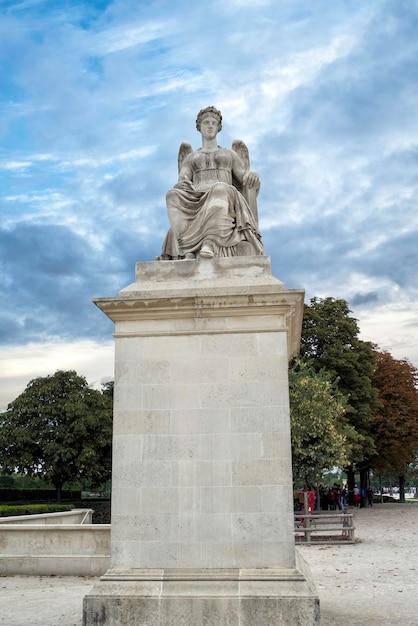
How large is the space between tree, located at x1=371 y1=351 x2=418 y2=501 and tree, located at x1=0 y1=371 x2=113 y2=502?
20.2m

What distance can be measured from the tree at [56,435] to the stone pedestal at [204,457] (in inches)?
1301

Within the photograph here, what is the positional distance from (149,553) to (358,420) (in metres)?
37.2

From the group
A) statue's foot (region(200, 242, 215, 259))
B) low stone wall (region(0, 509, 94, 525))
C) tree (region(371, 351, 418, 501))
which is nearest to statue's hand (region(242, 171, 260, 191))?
statue's foot (region(200, 242, 215, 259))

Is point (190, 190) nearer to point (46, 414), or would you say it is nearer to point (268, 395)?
point (268, 395)

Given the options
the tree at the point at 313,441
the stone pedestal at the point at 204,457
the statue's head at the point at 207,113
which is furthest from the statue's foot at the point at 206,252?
the tree at the point at 313,441

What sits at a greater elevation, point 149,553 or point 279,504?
point 279,504

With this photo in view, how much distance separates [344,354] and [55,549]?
30.1 m

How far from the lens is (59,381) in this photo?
149 feet

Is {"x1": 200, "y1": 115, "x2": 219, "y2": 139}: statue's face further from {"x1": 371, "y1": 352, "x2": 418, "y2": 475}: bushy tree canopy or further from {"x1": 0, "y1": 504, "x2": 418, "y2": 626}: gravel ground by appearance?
{"x1": 371, "y1": 352, "x2": 418, "y2": 475}: bushy tree canopy

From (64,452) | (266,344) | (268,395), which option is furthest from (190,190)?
(64,452)

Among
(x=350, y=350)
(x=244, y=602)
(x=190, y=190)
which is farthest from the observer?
(x=350, y=350)

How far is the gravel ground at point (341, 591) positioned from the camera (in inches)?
396

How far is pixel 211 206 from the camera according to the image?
1029 cm

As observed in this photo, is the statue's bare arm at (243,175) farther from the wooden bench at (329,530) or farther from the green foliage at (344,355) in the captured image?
the green foliage at (344,355)
